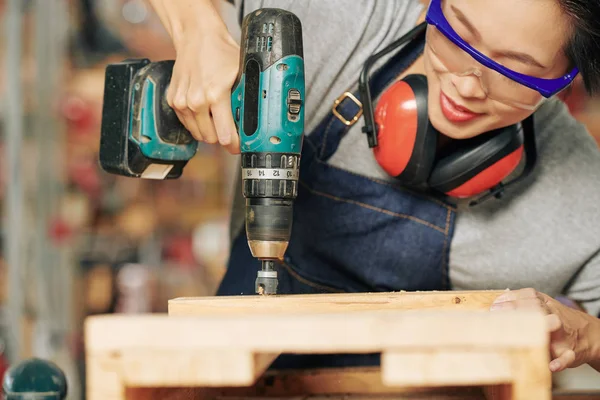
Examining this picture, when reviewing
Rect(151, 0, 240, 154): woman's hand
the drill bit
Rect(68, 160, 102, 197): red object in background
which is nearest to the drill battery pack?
Rect(151, 0, 240, 154): woman's hand

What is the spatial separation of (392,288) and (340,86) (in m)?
0.39

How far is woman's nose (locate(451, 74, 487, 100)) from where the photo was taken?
1.15 meters

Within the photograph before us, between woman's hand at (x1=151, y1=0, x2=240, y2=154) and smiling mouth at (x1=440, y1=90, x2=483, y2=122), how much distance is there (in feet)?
1.08

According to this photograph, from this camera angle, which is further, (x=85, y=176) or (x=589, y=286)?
(x=85, y=176)

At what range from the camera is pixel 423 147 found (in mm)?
1258

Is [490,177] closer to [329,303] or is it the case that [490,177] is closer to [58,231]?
[329,303]

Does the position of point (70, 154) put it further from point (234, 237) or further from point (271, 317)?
point (271, 317)

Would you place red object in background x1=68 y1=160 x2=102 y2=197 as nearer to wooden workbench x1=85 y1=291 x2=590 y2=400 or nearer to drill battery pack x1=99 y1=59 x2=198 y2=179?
drill battery pack x1=99 y1=59 x2=198 y2=179

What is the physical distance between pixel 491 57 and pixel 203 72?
0.44 metres

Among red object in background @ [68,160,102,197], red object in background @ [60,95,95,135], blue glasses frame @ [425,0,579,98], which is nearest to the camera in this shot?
blue glasses frame @ [425,0,579,98]

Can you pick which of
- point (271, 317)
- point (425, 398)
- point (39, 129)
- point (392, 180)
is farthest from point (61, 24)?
point (271, 317)

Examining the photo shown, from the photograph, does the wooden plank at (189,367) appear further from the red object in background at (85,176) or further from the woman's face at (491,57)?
the red object in background at (85,176)

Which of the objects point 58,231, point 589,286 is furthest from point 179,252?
point 589,286

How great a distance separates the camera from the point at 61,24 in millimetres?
3709
